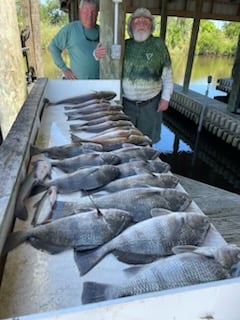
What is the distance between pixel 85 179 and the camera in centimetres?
138

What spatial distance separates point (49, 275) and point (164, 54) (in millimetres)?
2942

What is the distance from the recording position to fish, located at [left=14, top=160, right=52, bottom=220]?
1.16 metres

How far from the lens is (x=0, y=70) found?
329 cm

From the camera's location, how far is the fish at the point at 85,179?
1346 millimetres

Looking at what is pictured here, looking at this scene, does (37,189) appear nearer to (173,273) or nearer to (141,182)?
(141,182)

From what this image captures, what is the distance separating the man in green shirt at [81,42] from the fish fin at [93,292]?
295cm

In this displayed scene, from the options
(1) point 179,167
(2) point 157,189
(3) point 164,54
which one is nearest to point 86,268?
(2) point 157,189

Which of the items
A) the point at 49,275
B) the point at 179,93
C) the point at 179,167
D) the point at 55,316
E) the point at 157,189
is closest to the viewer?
the point at 55,316

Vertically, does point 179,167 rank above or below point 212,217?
below

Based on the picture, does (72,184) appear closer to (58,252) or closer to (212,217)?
(58,252)

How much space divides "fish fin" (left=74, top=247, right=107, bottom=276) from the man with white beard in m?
2.63

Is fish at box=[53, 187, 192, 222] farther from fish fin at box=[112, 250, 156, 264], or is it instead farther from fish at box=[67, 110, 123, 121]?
fish at box=[67, 110, 123, 121]

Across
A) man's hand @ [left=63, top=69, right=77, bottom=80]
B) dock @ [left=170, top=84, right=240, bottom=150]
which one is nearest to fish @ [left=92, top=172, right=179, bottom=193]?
man's hand @ [left=63, top=69, right=77, bottom=80]

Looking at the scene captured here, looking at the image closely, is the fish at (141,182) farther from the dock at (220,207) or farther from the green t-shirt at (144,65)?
the green t-shirt at (144,65)
